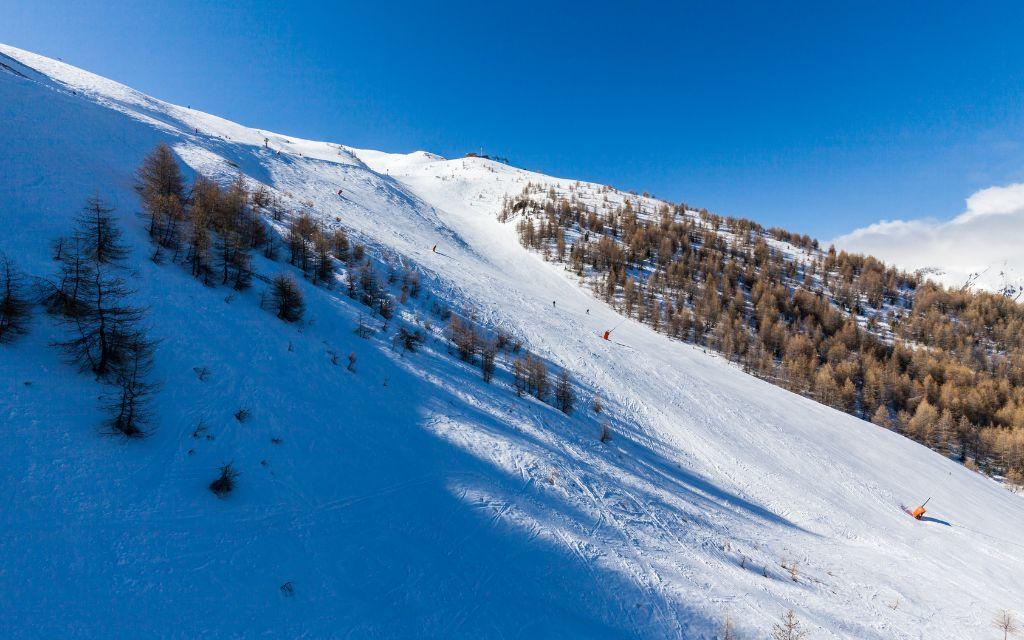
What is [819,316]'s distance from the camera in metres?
54.2

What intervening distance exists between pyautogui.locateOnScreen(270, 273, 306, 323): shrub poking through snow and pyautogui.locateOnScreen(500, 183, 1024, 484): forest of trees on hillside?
3660cm

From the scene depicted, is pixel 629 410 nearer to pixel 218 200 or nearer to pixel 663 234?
pixel 218 200

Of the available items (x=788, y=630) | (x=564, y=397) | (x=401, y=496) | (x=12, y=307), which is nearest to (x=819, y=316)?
(x=564, y=397)

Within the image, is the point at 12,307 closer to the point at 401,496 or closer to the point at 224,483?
the point at 224,483

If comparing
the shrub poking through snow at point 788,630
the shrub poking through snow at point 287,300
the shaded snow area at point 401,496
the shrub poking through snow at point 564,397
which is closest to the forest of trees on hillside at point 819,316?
the shaded snow area at point 401,496

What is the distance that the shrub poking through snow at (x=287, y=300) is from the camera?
13.5m

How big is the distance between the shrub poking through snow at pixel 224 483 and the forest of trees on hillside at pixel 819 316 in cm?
4123

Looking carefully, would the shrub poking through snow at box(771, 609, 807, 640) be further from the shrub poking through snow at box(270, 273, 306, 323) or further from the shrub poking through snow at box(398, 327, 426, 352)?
the shrub poking through snow at box(270, 273, 306, 323)

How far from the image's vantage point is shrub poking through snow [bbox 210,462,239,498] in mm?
6836

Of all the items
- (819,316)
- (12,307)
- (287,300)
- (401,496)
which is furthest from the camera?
(819,316)

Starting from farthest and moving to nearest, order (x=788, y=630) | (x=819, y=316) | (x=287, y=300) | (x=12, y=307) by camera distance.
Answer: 1. (x=819, y=316)
2. (x=287, y=300)
3. (x=788, y=630)
4. (x=12, y=307)

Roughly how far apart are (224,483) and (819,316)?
7008 cm

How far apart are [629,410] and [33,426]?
19.2 metres

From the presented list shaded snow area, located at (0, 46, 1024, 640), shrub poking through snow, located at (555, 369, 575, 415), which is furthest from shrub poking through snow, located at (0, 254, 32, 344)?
shrub poking through snow, located at (555, 369, 575, 415)
